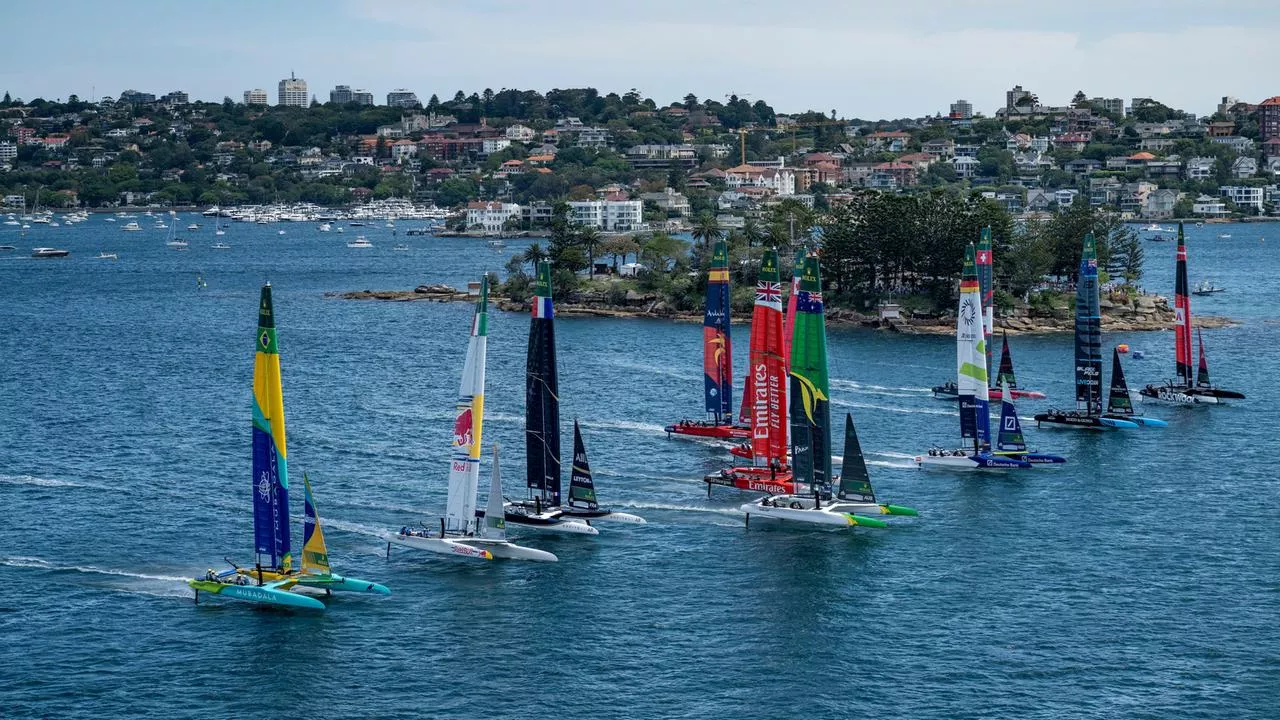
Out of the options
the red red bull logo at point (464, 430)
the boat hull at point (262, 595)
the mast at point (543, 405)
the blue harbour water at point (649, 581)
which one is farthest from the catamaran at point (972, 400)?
the boat hull at point (262, 595)

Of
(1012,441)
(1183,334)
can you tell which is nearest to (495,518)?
(1012,441)

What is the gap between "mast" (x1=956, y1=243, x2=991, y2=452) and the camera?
78188mm

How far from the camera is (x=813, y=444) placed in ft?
224

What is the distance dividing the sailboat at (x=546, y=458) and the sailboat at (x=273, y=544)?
36.4ft

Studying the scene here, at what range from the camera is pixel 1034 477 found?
250 feet

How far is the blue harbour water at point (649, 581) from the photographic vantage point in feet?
157

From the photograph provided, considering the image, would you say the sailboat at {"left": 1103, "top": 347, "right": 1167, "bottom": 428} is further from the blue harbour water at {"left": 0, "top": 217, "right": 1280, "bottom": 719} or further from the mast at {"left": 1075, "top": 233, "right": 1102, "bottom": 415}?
the blue harbour water at {"left": 0, "top": 217, "right": 1280, "bottom": 719}

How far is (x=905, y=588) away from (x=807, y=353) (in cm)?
1350

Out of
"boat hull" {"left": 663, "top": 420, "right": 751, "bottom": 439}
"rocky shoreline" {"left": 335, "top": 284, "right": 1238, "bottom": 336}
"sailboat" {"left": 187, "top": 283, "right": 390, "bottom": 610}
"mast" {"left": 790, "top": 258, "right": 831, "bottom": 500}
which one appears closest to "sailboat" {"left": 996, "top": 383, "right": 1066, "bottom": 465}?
"boat hull" {"left": 663, "top": 420, "right": 751, "bottom": 439}

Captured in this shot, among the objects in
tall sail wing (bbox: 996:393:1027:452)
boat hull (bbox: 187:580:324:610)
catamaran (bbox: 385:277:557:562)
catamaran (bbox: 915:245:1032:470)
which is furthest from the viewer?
tall sail wing (bbox: 996:393:1027:452)

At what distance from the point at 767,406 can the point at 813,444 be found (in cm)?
562

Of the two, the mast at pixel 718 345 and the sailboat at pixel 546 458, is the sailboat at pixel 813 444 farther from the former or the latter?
the mast at pixel 718 345

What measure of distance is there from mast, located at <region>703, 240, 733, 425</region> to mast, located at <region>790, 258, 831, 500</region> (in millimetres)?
16682

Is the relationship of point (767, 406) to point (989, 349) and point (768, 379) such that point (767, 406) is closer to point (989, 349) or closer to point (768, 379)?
point (768, 379)
